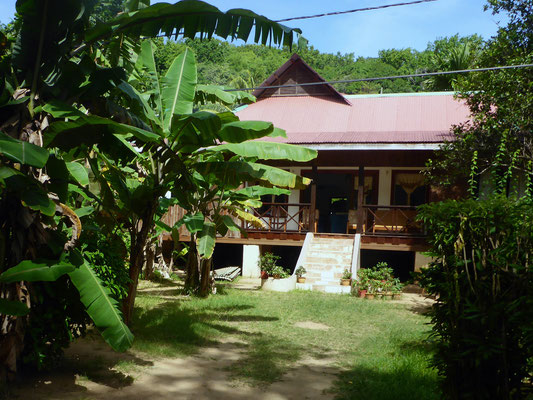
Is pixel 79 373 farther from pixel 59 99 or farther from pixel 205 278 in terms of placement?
pixel 205 278

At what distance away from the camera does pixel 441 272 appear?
432 cm

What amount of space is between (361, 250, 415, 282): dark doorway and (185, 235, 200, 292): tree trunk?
732 cm

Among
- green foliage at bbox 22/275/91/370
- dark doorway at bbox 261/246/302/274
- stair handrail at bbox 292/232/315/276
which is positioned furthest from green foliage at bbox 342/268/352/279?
green foliage at bbox 22/275/91/370

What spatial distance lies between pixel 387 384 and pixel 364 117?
41.1 feet

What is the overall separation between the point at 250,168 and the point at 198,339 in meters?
2.77

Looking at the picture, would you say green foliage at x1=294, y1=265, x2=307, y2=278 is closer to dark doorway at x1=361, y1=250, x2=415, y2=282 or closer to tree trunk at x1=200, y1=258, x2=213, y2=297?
tree trunk at x1=200, y1=258, x2=213, y2=297

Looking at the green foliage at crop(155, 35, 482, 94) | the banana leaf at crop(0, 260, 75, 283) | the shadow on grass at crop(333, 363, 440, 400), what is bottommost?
the shadow on grass at crop(333, 363, 440, 400)

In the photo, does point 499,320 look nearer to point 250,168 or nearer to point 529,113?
point 250,168

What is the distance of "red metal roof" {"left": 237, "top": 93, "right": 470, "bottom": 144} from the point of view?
14795mm

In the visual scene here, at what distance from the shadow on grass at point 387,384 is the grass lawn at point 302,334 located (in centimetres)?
1

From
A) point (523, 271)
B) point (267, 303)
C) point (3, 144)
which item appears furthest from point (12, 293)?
point (267, 303)

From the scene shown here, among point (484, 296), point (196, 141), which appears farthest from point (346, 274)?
point (484, 296)

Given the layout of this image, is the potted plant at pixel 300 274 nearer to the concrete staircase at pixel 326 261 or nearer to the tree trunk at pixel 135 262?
the concrete staircase at pixel 326 261

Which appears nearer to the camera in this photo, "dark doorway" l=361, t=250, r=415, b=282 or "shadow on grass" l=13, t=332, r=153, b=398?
"shadow on grass" l=13, t=332, r=153, b=398
